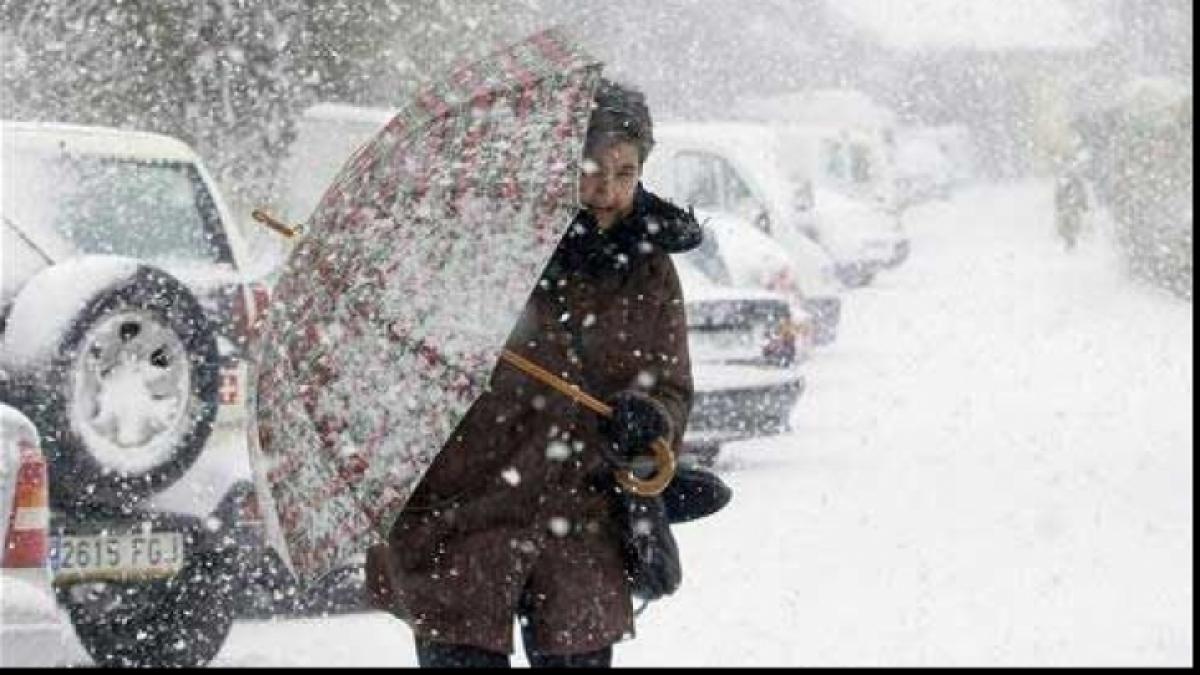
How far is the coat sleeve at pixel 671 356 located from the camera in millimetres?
4406

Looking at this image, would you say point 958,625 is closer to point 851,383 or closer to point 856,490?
point 856,490

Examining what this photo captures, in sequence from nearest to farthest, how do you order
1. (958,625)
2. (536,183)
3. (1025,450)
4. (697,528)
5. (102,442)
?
(536,183) < (102,442) < (958,625) < (697,528) < (1025,450)

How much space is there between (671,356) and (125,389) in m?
2.84

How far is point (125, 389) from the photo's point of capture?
22.6ft

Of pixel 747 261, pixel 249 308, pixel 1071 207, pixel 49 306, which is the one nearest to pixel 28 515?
pixel 49 306

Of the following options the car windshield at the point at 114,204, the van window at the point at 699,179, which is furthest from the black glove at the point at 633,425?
the van window at the point at 699,179

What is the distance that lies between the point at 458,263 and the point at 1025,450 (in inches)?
378

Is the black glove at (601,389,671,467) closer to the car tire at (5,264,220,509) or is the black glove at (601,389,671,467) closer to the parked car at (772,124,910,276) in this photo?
the car tire at (5,264,220,509)

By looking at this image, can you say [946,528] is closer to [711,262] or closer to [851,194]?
[711,262]

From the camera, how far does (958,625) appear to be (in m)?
8.22

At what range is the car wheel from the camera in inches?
290

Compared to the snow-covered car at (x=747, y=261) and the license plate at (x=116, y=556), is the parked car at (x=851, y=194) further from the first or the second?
the license plate at (x=116, y=556)

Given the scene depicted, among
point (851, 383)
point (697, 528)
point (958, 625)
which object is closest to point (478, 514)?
point (958, 625)

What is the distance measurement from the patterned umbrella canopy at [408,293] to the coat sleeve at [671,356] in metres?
0.25
